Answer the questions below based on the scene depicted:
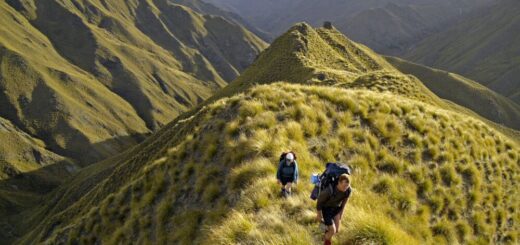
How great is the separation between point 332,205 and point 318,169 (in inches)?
Answer: 195

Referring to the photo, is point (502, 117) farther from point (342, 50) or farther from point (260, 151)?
point (260, 151)

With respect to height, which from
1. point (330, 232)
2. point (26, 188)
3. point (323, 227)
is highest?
point (330, 232)

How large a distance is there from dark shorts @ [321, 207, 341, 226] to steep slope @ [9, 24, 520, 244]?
640mm

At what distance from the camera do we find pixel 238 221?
1235cm

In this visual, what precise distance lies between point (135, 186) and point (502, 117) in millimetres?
205807

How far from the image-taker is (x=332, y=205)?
11.5 m

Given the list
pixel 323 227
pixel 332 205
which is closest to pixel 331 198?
pixel 332 205

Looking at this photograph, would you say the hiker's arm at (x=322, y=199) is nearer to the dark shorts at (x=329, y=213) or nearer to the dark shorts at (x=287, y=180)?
the dark shorts at (x=329, y=213)

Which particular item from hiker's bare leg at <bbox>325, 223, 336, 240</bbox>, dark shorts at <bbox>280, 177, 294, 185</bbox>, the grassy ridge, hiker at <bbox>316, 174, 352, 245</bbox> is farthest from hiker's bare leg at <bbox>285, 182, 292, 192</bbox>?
hiker's bare leg at <bbox>325, 223, 336, 240</bbox>

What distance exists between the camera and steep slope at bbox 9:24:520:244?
1338 centimetres

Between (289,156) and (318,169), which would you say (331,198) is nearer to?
(289,156)

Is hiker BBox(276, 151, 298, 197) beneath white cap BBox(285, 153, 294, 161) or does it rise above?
beneath

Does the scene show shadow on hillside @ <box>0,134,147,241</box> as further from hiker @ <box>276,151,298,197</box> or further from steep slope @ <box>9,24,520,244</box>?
hiker @ <box>276,151,298,197</box>

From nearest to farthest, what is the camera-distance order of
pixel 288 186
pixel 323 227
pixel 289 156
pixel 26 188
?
pixel 323 227, pixel 288 186, pixel 289 156, pixel 26 188
